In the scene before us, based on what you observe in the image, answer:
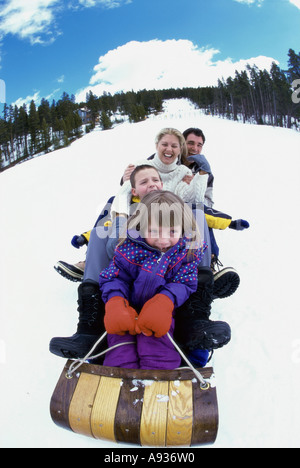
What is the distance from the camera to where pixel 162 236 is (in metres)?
1.63

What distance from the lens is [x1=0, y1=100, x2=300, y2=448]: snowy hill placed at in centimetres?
154

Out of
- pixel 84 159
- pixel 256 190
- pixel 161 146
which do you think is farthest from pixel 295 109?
pixel 161 146

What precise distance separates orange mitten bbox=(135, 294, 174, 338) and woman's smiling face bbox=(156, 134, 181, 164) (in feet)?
5.03

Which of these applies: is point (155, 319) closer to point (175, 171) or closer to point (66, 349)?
point (66, 349)

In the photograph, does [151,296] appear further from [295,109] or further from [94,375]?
[295,109]

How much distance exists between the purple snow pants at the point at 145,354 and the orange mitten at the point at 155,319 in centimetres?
6

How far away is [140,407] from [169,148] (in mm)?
2025

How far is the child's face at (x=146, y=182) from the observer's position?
7.10 ft

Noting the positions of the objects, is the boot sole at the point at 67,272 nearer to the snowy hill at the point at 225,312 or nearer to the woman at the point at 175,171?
the snowy hill at the point at 225,312

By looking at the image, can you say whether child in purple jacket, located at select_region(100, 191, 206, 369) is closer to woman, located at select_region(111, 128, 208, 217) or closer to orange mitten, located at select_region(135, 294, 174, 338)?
orange mitten, located at select_region(135, 294, 174, 338)

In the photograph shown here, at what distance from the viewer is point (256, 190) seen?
17.9 feet

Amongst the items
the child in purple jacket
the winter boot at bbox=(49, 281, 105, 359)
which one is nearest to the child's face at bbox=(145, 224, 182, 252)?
the child in purple jacket

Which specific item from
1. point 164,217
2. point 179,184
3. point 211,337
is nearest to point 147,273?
point 164,217

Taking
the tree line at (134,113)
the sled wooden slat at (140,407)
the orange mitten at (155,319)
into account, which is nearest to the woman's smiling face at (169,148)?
the orange mitten at (155,319)
